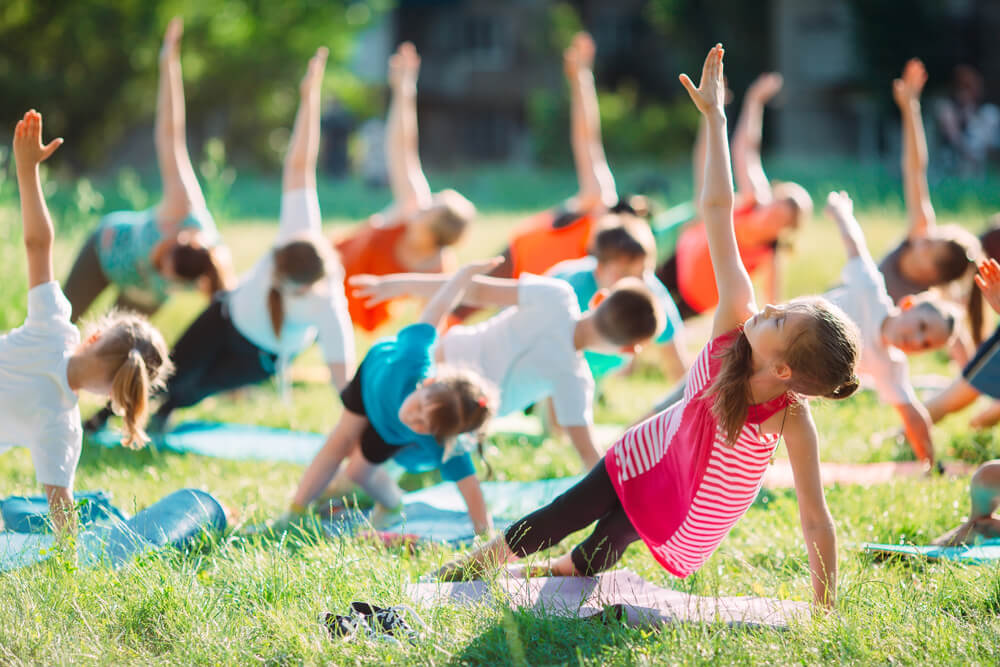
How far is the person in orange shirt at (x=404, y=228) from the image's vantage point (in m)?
5.67

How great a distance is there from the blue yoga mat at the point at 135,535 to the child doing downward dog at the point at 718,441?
0.93 metres

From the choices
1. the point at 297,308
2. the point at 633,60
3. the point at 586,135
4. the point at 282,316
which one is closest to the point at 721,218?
the point at 297,308

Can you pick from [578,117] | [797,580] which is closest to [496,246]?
[578,117]

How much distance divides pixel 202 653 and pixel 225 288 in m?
2.97

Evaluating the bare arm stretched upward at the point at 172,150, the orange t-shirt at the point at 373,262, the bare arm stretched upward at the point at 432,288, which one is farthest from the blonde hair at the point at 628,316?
the bare arm stretched upward at the point at 172,150

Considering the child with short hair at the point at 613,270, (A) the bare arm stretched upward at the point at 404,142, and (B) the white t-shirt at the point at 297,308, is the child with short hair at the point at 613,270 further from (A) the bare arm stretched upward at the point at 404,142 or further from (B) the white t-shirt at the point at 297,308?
(A) the bare arm stretched upward at the point at 404,142

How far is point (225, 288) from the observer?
17.6 feet

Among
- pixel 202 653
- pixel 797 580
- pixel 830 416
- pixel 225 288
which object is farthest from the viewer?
pixel 830 416

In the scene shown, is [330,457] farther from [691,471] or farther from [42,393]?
[691,471]

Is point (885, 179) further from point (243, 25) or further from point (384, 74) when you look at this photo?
point (384, 74)

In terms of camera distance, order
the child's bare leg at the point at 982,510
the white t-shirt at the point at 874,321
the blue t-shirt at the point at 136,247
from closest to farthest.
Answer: the child's bare leg at the point at 982,510 < the white t-shirt at the point at 874,321 < the blue t-shirt at the point at 136,247

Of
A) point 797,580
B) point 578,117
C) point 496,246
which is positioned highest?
point 578,117

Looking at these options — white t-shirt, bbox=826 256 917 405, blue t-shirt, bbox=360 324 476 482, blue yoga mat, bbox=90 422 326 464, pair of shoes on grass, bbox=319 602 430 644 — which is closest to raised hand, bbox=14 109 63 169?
blue t-shirt, bbox=360 324 476 482

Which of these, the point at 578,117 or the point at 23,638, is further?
the point at 578,117
